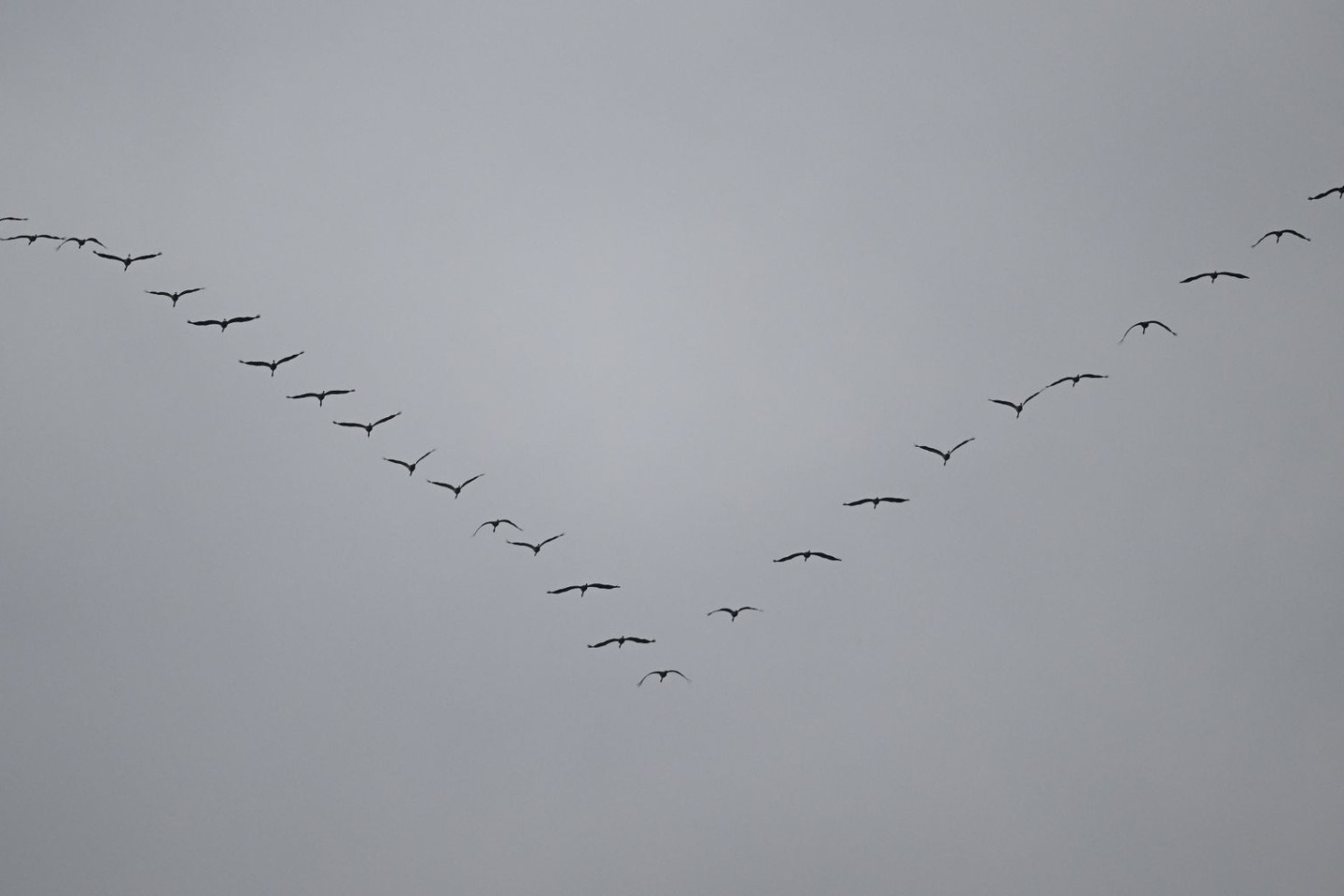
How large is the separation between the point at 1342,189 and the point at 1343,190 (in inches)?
54.2

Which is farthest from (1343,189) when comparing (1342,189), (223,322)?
(223,322)

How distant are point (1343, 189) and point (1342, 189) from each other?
491mm

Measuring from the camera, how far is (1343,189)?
189ft

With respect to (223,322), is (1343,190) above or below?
above

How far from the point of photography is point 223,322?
68.8 meters

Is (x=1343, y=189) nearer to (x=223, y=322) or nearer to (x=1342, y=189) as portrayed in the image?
(x=1342, y=189)

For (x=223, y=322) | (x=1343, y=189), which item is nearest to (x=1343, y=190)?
(x=1343, y=189)

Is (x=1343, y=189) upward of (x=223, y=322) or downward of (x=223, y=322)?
upward

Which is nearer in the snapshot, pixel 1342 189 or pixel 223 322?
pixel 1342 189

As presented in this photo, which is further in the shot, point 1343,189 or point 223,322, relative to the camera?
point 223,322

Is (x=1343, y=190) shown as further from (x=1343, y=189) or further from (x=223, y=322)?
(x=223, y=322)

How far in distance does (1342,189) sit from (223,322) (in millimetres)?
60034

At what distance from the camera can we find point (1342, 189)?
190ft
